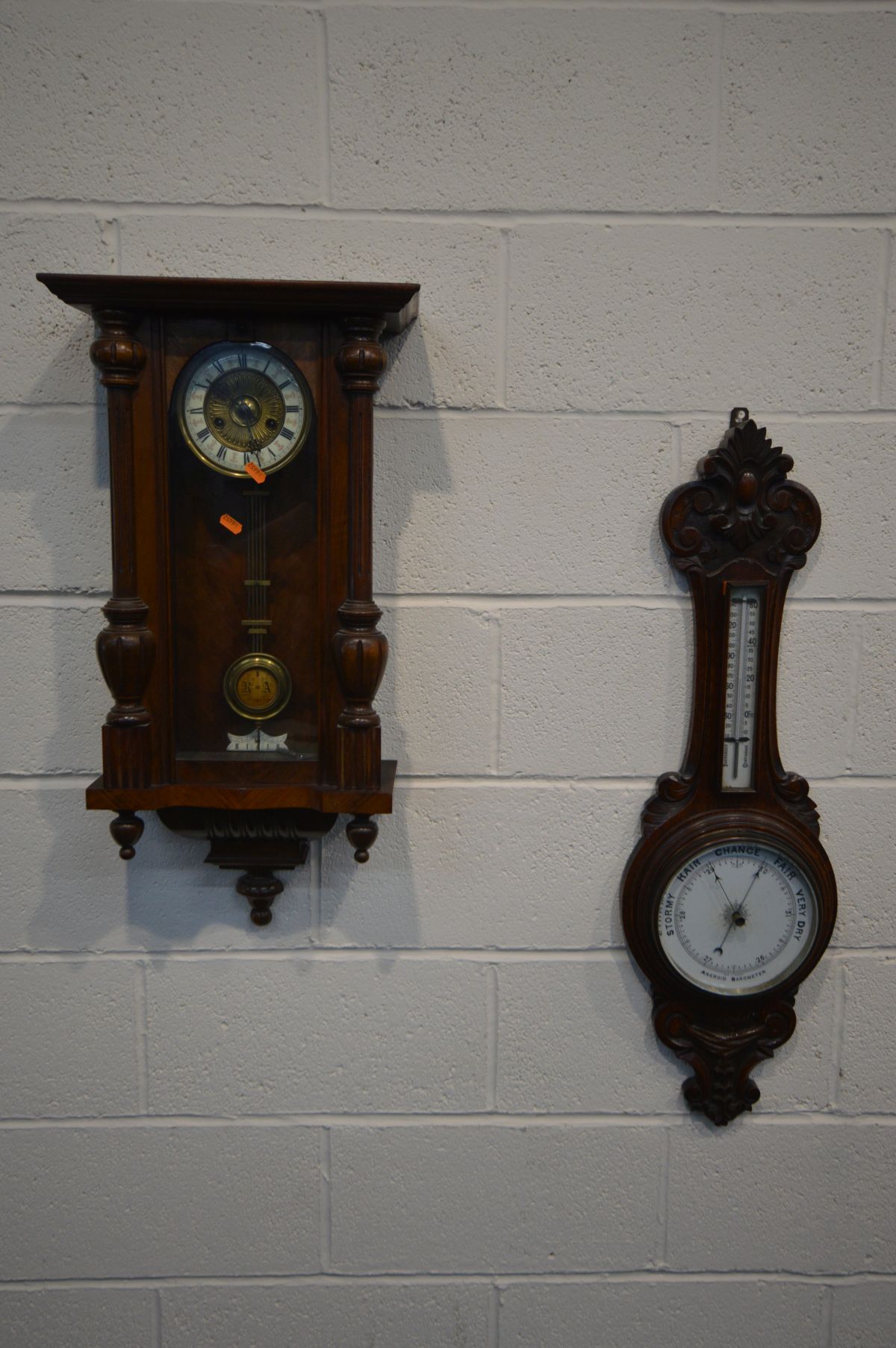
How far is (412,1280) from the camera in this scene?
57.1 inches

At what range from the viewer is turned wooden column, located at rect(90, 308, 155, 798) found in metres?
1.16

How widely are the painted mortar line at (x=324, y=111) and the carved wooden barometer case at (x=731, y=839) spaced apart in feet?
1.98

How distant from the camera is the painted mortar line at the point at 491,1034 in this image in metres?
1.42

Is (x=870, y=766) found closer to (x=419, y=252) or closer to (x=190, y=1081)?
(x=419, y=252)

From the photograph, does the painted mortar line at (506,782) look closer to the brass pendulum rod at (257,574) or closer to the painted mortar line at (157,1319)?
the brass pendulum rod at (257,574)

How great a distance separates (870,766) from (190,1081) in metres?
1.06

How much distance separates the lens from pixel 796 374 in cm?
134

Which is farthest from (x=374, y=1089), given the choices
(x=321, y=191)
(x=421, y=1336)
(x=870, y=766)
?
(x=321, y=191)

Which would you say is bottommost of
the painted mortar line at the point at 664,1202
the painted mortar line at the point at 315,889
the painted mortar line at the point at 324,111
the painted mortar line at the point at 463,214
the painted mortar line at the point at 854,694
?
the painted mortar line at the point at 664,1202

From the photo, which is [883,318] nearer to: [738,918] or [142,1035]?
[738,918]

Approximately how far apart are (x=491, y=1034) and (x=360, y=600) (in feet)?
2.18

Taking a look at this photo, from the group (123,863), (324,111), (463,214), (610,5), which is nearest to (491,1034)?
(123,863)

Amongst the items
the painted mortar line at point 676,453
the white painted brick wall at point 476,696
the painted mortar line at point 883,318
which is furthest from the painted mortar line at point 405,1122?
the painted mortar line at point 883,318

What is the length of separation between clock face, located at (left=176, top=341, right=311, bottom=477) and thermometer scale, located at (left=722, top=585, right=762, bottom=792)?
621 millimetres
